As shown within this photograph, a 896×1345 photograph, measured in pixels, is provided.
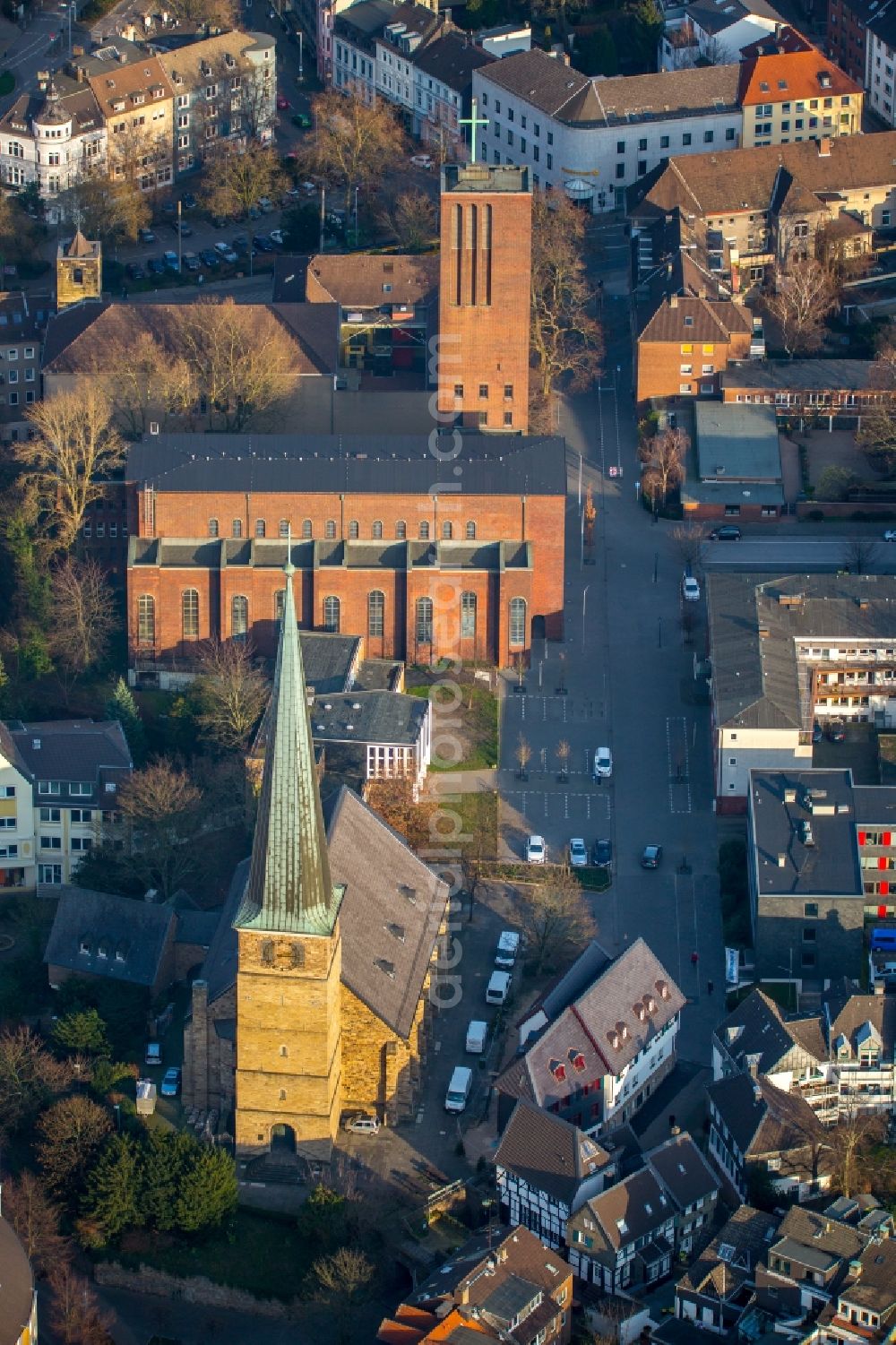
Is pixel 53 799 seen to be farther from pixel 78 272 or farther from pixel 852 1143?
pixel 78 272

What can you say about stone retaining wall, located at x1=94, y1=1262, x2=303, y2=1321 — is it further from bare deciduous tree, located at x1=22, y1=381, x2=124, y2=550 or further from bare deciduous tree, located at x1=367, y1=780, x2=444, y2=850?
bare deciduous tree, located at x1=22, y1=381, x2=124, y2=550

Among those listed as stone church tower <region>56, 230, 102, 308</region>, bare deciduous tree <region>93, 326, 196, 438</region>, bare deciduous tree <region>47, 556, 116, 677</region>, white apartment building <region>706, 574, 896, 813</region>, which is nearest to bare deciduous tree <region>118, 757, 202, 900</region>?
bare deciduous tree <region>47, 556, 116, 677</region>

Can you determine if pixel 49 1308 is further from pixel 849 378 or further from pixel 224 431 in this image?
pixel 849 378

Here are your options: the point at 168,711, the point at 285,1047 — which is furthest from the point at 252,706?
the point at 285,1047

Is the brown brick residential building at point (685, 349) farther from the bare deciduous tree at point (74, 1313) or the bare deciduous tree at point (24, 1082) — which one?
the bare deciduous tree at point (74, 1313)

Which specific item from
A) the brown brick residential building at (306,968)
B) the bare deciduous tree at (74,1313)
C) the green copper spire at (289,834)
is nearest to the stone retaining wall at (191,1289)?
the bare deciduous tree at (74,1313)
